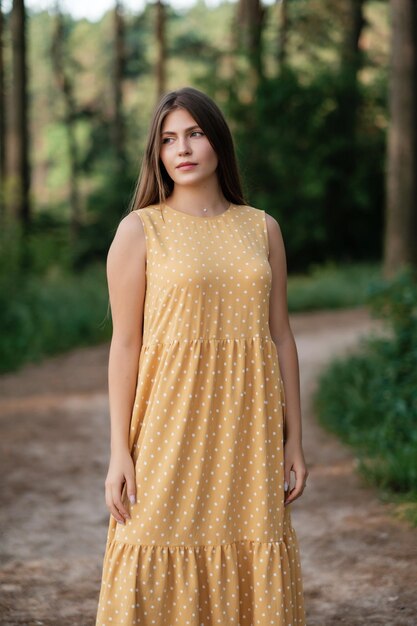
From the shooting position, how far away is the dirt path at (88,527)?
4070mm

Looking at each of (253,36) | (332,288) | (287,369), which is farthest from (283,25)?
(287,369)

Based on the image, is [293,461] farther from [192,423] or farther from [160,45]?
[160,45]

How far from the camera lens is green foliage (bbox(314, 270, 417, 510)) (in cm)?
571

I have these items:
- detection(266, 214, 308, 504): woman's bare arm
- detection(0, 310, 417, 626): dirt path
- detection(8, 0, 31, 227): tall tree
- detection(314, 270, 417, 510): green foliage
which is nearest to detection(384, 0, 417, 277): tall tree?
detection(0, 310, 417, 626): dirt path

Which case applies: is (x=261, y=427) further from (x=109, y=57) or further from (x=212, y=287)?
(x=109, y=57)

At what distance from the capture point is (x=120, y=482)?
2.70 m

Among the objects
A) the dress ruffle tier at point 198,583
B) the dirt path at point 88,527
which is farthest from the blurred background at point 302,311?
the dress ruffle tier at point 198,583

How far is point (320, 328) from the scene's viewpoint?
12031 millimetres

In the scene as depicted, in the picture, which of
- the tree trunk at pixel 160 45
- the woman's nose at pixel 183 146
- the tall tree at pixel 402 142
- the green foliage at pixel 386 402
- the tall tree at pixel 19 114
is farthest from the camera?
the tree trunk at pixel 160 45

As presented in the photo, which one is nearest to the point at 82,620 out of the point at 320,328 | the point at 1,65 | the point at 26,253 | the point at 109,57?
the point at 320,328

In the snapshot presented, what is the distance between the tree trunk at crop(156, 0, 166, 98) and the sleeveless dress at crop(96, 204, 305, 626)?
21.8 m

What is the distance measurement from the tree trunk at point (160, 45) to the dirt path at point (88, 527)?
56.3 ft

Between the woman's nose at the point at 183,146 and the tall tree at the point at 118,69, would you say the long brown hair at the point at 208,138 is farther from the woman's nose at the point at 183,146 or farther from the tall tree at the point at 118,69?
the tall tree at the point at 118,69

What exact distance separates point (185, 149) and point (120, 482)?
3.20 ft
